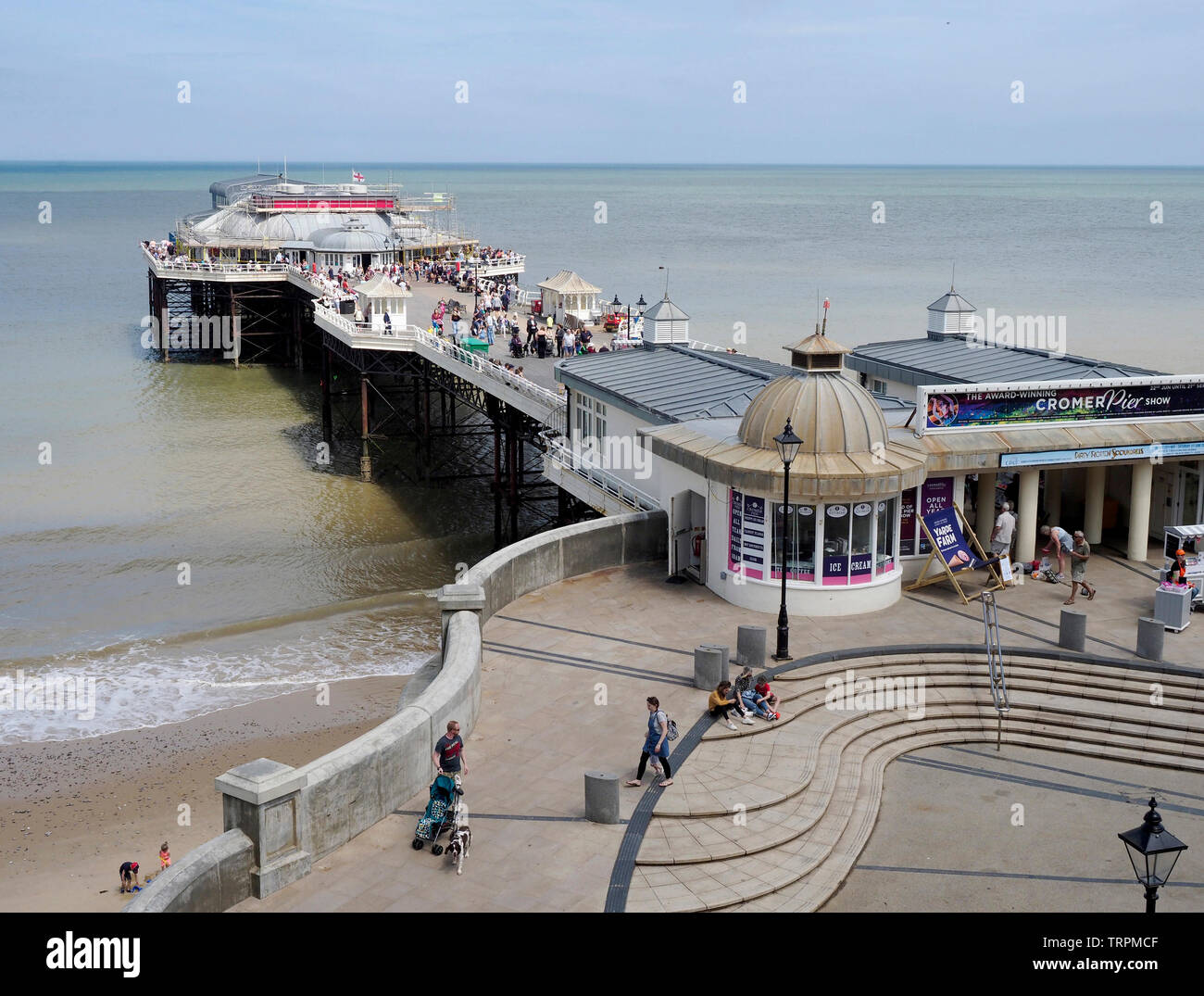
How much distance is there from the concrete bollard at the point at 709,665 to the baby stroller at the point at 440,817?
14.2ft

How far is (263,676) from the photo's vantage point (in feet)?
78.1

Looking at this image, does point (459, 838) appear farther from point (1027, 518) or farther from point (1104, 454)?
point (1104, 454)

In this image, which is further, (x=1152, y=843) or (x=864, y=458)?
(x=864, y=458)

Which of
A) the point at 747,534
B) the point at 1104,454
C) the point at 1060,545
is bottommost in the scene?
the point at 1060,545

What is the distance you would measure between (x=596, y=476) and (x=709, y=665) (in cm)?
877

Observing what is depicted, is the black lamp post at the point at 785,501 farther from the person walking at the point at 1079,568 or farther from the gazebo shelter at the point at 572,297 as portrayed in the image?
the gazebo shelter at the point at 572,297

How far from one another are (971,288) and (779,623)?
78418mm

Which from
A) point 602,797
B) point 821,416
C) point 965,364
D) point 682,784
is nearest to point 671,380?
point 965,364

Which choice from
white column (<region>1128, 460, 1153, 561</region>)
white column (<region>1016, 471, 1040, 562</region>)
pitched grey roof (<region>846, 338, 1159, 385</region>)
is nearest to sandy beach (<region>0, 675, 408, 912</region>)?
white column (<region>1016, 471, 1040, 562</region>)

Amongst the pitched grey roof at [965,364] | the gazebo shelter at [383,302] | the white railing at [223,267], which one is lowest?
the pitched grey roof at [965,364]

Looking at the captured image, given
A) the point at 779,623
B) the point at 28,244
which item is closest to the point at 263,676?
the point at 779,623

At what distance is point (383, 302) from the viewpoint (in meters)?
39.9

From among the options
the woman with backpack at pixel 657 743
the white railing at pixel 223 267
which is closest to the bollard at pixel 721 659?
the woman with backpack at pixel 657 743

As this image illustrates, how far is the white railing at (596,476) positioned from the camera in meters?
21.6
